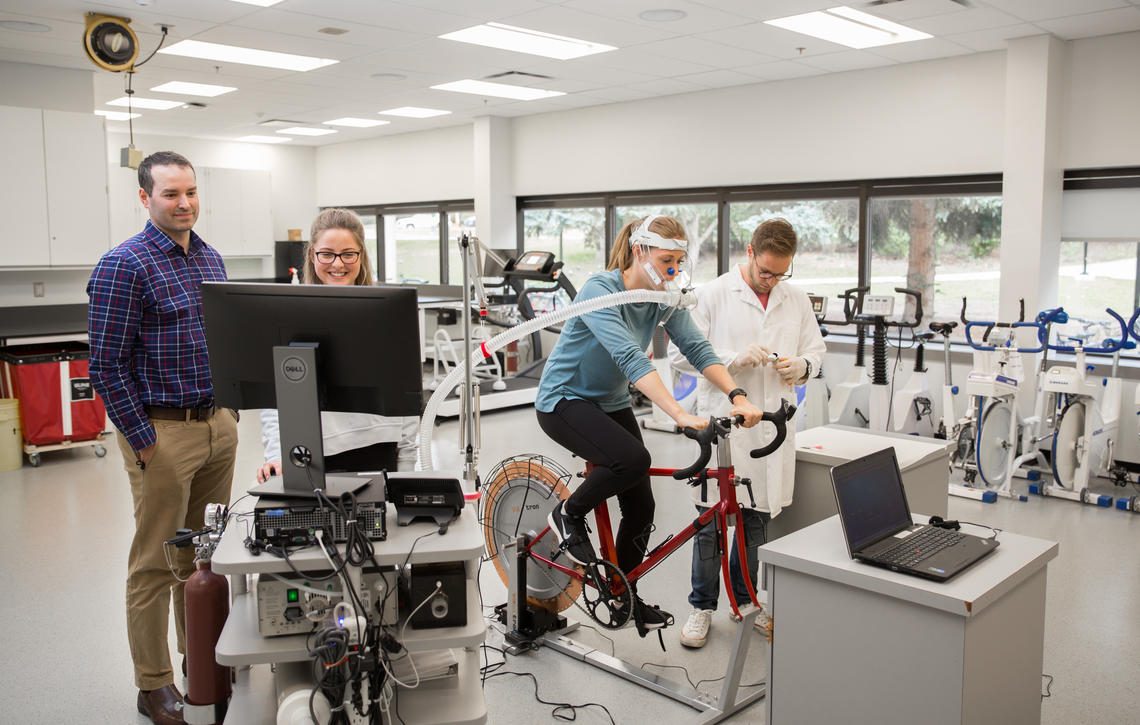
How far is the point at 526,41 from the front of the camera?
618 centimetres

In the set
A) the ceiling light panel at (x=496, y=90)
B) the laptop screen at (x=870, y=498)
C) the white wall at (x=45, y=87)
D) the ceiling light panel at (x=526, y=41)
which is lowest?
the laptop screen at (x=870, y=498)

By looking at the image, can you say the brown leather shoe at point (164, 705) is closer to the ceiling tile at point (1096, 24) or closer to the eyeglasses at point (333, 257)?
the eyeglasses at point (333, 257)

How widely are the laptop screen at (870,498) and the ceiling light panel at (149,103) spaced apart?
8.56 metres

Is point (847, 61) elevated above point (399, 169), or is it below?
above

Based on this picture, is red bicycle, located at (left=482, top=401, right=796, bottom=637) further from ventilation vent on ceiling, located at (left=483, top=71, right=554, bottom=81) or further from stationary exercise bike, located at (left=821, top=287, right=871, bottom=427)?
ventilation vent on ceiling, located at (left=483, top=71, right=554, bottom=81)

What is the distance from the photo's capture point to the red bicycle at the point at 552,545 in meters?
A: 2.75

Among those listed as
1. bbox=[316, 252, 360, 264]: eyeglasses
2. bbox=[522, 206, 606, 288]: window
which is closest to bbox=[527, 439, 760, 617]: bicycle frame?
bbox=[316, 252, 360, 264]: eyeglasses

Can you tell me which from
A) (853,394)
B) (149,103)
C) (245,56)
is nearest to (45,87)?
(245,56)

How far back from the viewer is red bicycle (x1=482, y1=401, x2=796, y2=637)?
9.04 feet

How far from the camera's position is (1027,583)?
2.09 meters

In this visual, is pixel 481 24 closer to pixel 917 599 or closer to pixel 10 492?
pixel 10 492

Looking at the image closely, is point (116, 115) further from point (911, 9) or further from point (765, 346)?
point (765, 346)

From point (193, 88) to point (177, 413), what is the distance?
6459 millimetres

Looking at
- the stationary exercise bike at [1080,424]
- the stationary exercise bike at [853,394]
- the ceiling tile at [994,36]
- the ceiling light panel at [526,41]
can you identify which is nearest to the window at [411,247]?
the ceiling light panel at [526,41]
